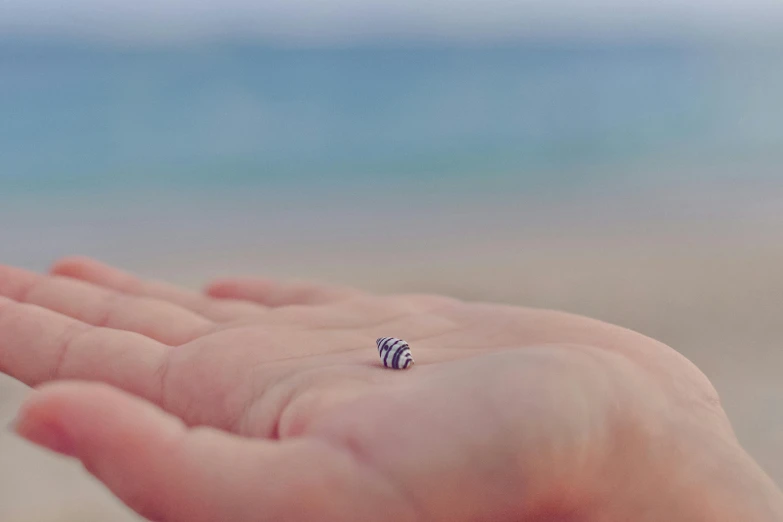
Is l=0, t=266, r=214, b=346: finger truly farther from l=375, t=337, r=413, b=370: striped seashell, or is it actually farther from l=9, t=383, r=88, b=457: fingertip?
l=9, t=383, r=88, b=457: fingertip

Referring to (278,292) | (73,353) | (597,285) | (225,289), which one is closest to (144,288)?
(225,289)

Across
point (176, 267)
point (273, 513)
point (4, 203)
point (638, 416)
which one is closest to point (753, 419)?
point (638, 416)

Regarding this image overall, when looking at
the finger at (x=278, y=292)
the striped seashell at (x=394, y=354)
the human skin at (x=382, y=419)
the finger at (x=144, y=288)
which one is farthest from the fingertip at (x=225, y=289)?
the striped seashell at (x=394, y=354)

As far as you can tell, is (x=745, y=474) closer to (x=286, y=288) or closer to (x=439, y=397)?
(x=439, y=397)

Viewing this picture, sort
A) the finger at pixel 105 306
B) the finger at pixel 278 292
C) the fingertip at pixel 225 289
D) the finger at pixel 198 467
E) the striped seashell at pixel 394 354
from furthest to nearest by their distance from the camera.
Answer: the fingertip at pixel 225 289 < the finger at pixel 278 292 < the finger at pixel 105 306 < the striped seashell at pixel 394 354 < the finger at pixel 198 467

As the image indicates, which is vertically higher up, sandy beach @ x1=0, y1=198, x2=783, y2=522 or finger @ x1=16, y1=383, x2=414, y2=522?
sandy beach @ x1=0, y1=198, x2=783, y2=522

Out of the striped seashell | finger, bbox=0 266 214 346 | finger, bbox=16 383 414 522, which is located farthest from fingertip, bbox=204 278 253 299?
finger, bbox=16 383 414 522

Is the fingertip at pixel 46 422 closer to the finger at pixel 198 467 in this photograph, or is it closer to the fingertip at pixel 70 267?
the finger at pixel 198 467

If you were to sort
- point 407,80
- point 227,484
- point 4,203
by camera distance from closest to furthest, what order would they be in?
point 227,484
point 4,203
point 407,80
